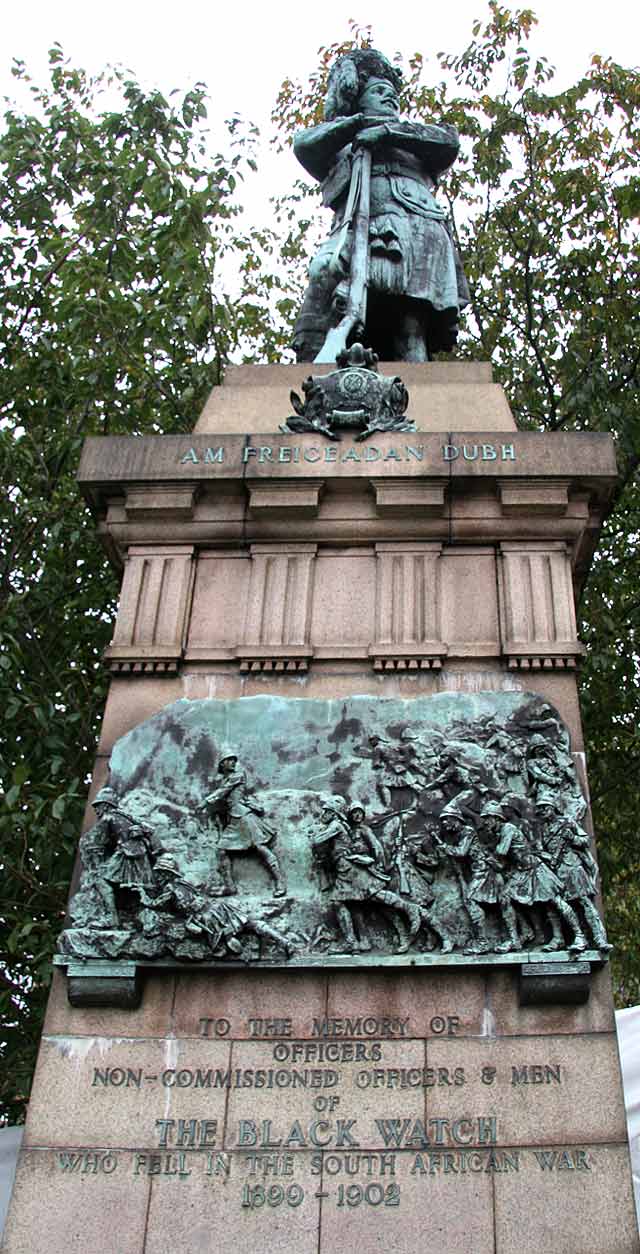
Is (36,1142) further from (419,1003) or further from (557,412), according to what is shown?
(557,412)

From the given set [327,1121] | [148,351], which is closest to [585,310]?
[148,351]

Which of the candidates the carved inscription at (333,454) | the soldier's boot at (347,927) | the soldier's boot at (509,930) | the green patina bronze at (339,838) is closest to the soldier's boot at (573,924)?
the green patina bronze at (339,838)

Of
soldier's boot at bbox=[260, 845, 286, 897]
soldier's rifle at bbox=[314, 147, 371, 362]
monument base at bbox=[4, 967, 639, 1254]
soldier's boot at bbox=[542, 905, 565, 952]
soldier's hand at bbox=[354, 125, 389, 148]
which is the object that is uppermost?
soldier's hand at bbox=[354, 125, 389, 148]

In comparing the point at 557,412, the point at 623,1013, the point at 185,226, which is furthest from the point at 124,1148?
the point at 557,412

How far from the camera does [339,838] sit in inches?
276

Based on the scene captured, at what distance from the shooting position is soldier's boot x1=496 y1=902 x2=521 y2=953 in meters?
6.65

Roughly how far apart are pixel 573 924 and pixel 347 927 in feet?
3.88

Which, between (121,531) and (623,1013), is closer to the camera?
(121,531)

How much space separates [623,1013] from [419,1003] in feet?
17.3

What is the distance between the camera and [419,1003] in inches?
263

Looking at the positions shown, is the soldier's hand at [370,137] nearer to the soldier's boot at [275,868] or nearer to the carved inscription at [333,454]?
the carved inscription at [333,454]

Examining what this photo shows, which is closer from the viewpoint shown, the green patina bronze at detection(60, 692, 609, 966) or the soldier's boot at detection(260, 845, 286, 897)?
the green patina bronze at detection(60, 692, 609, 966)

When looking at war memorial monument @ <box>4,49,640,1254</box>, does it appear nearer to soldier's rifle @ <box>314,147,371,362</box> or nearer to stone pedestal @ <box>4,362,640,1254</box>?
stone pedestal @ <box>4,362,640,1254</box>

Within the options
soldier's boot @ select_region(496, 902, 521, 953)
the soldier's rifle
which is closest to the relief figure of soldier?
soldier's boot @ select_region(496, 902, 521, 953)
